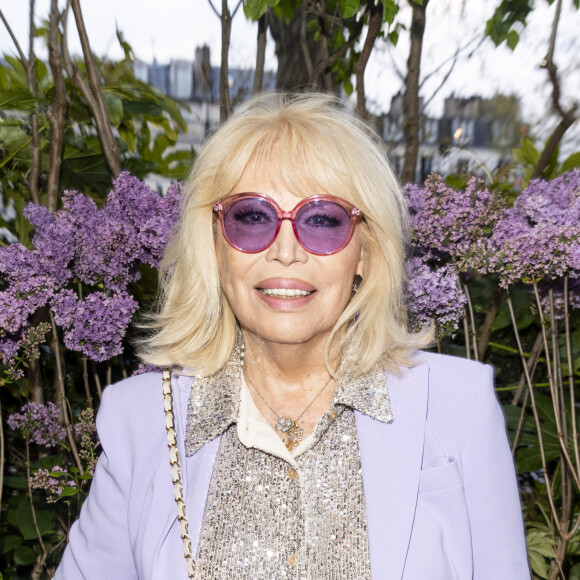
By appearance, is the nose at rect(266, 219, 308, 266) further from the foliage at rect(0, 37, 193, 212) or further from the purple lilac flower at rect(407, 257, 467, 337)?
the foliage at rect(0, 37, 193, 212)

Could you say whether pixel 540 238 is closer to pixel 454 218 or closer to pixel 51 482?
pixel 454 218

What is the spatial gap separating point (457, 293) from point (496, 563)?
0.72 m

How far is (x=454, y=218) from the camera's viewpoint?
200cm

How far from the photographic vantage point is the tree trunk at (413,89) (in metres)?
2.74

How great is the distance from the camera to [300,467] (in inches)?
65.9

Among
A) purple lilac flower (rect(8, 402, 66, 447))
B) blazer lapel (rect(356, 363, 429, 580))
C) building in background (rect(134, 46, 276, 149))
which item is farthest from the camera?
→ building in background (rect(134, 46, 276, 149))

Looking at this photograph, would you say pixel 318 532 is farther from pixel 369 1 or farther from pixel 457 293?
pixel 369 1

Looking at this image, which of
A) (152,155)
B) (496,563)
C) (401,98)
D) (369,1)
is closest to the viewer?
(496,563)

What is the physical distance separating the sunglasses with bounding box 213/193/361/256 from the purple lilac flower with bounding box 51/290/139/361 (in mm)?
438

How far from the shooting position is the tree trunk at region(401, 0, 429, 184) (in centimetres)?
274

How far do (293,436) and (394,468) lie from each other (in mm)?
281

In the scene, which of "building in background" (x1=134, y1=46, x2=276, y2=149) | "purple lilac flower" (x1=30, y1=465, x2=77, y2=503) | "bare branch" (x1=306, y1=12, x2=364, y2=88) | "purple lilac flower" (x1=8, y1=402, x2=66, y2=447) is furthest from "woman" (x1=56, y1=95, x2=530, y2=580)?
"building in background" (x1=134, y1=46, x2=276, y2=149)

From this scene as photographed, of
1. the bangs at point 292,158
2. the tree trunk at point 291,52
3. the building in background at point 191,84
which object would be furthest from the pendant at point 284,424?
the building in background at point 191,84

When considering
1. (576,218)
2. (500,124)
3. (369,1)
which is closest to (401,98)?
(500,124)
